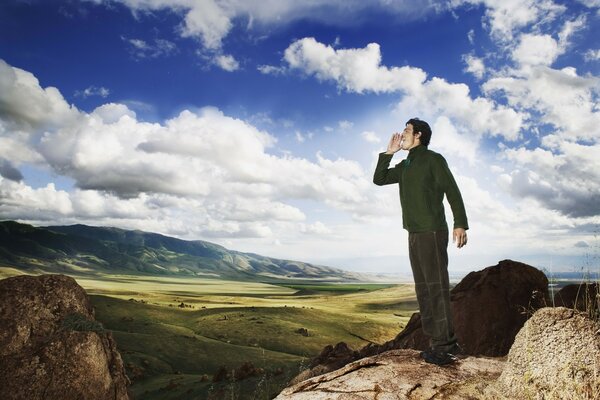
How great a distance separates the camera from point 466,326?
517 inches

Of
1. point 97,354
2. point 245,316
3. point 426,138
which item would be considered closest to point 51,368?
point 97,354

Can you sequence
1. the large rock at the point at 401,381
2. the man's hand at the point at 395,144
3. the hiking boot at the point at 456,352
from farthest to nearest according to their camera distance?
the man's hand at the point at 395,144 → the hiking boot at the point at 456,352 → the large rock at the point at 401,381

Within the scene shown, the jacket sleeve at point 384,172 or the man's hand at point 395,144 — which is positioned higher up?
the man's hand at point 395,144

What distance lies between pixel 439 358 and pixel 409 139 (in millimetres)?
3820

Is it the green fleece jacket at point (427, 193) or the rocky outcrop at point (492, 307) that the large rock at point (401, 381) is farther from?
the rocky outcrop at point (492, 307)

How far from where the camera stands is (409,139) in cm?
774

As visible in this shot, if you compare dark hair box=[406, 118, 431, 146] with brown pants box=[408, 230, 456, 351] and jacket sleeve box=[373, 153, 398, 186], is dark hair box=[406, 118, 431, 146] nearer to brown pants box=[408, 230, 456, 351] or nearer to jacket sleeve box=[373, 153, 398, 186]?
jacket sleeve box=[373, 153, 398, 186]

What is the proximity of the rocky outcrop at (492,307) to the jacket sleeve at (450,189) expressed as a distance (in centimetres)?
675

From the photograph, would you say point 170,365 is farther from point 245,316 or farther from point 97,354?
point 245,316

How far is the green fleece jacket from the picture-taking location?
280 inches

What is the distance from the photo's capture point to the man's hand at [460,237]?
22.6ft

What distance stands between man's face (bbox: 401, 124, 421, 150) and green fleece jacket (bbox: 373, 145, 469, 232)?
149mm

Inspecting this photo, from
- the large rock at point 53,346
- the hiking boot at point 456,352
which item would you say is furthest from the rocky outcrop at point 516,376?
the large rock at point 53,346

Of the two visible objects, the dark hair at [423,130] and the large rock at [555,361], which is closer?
the large rock at [555,361]
